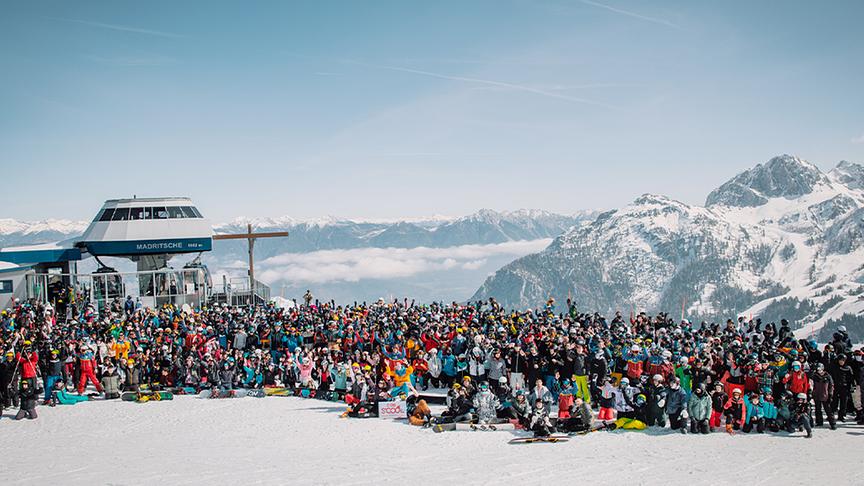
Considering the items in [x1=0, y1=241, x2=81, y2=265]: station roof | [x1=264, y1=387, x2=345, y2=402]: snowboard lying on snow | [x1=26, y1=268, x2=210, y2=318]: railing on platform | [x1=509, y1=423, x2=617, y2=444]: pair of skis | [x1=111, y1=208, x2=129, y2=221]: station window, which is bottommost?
[x1=509, y1=423, x2=617, y2=444]: pair of skis

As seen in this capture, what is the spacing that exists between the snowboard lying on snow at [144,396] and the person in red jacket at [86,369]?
48.8 inches

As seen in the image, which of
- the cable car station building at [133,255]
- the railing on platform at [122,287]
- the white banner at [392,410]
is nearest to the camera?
the white banner at [392,410]

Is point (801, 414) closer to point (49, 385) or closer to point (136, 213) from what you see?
point (49, 385)

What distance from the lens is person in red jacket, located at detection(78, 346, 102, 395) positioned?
76.4ft

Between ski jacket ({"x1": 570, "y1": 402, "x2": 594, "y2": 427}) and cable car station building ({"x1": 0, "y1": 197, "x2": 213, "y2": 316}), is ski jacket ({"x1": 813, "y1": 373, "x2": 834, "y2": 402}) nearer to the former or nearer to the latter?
ski jacket ({"x1": 570, "y1": 402, "x2": 594, "y2": 427})

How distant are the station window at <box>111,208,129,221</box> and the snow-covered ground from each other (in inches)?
913

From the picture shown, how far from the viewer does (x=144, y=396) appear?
2288 centimetres

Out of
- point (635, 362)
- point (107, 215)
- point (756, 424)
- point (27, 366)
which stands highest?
point (107, 215)

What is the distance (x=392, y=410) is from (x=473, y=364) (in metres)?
3.12

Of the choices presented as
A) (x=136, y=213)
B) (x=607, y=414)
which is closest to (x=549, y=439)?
(x=607, y=414)

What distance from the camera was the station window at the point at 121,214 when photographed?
41.8m

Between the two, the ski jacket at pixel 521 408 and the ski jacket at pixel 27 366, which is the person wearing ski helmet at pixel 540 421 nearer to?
the ski jacket at pixel 521 408

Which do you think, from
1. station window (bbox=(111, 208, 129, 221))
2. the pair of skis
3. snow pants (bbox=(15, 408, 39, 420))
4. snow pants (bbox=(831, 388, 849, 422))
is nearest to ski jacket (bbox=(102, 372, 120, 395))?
snow pants (bbox=(15, 408, 39, 420))

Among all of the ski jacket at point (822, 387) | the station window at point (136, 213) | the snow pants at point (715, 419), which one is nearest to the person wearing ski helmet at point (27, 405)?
the snow pants at point (715, 419)
